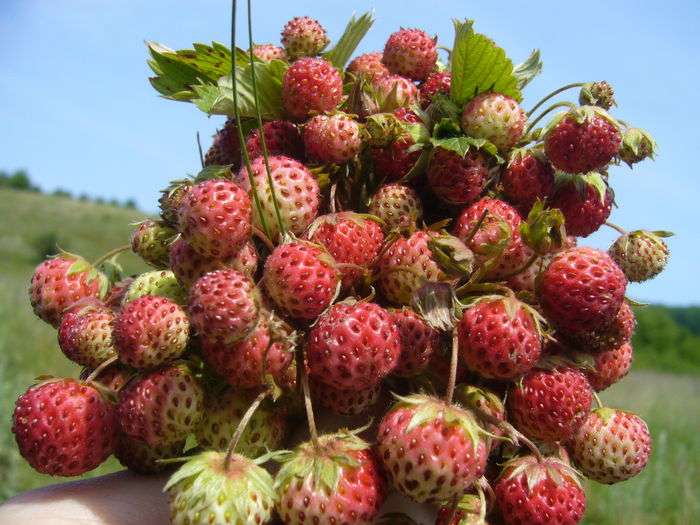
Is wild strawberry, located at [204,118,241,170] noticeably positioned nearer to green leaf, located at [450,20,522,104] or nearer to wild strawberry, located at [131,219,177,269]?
wild strawberry, located at [131,219,177,269]

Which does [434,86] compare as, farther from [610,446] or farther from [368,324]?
[610,446]

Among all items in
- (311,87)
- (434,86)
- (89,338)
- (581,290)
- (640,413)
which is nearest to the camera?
(581,290)

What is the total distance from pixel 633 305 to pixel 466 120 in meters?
0.57

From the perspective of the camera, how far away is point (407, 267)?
129 cm

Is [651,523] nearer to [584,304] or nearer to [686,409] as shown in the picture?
[584,304]

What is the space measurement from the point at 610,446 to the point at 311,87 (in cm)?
97

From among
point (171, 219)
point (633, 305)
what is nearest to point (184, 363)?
point (171, 219)

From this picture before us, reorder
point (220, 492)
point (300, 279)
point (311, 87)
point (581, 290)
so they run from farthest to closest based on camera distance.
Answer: point (311, 87) < point (581, 290) < point (300, 279) < point (220, 492)

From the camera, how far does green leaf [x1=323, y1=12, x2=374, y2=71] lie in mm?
1780

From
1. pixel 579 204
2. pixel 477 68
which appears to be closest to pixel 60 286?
pixel 477 68

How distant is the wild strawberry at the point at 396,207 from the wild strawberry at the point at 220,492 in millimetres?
569

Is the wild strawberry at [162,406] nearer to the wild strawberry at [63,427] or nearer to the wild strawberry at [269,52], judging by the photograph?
the wild strawberry at [63,427]

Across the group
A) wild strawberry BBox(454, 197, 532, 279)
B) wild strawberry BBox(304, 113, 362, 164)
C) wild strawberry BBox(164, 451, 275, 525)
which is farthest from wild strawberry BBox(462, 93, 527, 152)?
wild strawberry BBox(164, 451, 275, 525)

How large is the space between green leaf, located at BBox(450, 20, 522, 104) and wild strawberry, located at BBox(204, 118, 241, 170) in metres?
0.53
